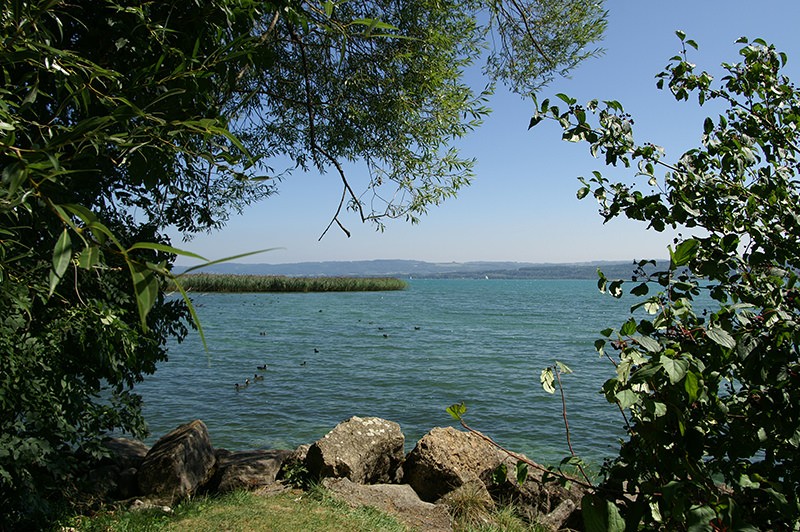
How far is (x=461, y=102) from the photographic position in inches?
257

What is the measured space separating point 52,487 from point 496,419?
9134mm

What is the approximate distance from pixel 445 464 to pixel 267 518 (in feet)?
8.94

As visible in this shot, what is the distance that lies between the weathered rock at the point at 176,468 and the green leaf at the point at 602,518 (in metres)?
5.85

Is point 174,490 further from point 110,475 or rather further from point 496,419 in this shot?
point 496,419

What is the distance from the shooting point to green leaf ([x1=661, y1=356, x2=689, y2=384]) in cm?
138

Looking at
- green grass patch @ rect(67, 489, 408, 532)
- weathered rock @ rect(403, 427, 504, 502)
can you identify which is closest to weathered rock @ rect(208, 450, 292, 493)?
green grass patch @ rect(67, 489, 408, 532)

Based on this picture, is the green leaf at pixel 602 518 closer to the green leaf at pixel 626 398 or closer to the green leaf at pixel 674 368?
the green leaf at pixel 626 398

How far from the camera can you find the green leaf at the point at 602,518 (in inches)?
56.5

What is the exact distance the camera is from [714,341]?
1613mm

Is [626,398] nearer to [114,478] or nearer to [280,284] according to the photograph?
[114,478]

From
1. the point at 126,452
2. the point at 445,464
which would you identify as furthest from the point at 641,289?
the point at 126,452

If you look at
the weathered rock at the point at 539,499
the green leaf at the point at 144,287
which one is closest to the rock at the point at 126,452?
the weathered rock at the point at 539,499

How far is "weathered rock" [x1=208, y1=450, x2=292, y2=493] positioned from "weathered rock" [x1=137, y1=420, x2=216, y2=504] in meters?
0.22

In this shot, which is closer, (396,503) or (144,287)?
(144,287)
